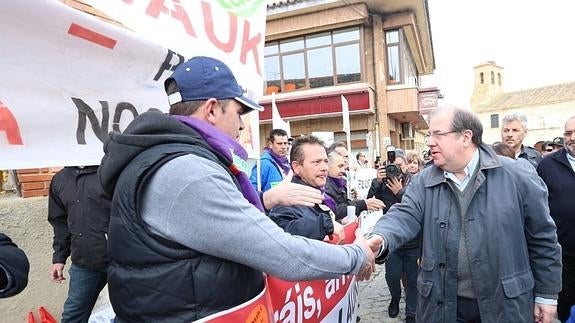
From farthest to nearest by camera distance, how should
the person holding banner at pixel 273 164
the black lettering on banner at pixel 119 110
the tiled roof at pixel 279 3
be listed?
the tiled roof at pixel 279 3 → the person holding banner at pixel 273 164 → the black lettering on banner at pixel 119 110

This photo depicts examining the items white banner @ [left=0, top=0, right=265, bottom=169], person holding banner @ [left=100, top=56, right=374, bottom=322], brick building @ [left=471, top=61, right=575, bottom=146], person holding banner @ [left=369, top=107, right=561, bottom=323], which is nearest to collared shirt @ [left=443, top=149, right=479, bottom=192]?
person holding banner @ [left=369, top=107, right=561, bottom=323]

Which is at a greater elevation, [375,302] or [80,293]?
[80,293]

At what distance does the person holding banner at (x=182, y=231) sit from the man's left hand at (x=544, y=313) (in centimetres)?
162

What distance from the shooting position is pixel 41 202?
12.7ft

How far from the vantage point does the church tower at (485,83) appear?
8281 centimetres

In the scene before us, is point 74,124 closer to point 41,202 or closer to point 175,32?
point 175,32

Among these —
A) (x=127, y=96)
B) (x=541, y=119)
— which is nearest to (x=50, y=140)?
(x=127, y=96)

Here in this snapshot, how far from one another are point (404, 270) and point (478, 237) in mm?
2606

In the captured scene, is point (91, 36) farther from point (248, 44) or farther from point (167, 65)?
point (248, 44)

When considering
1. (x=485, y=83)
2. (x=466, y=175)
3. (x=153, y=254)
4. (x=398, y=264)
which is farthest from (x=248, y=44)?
(x=485, y=83)

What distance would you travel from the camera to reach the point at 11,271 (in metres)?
1.67

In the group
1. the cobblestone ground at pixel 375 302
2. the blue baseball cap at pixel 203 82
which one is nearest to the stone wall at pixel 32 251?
the blue baseball cap at pixel 203 82

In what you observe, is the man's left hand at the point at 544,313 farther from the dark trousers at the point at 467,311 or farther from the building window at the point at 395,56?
the building window at the point at 395,56

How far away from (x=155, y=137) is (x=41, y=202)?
3005mm
